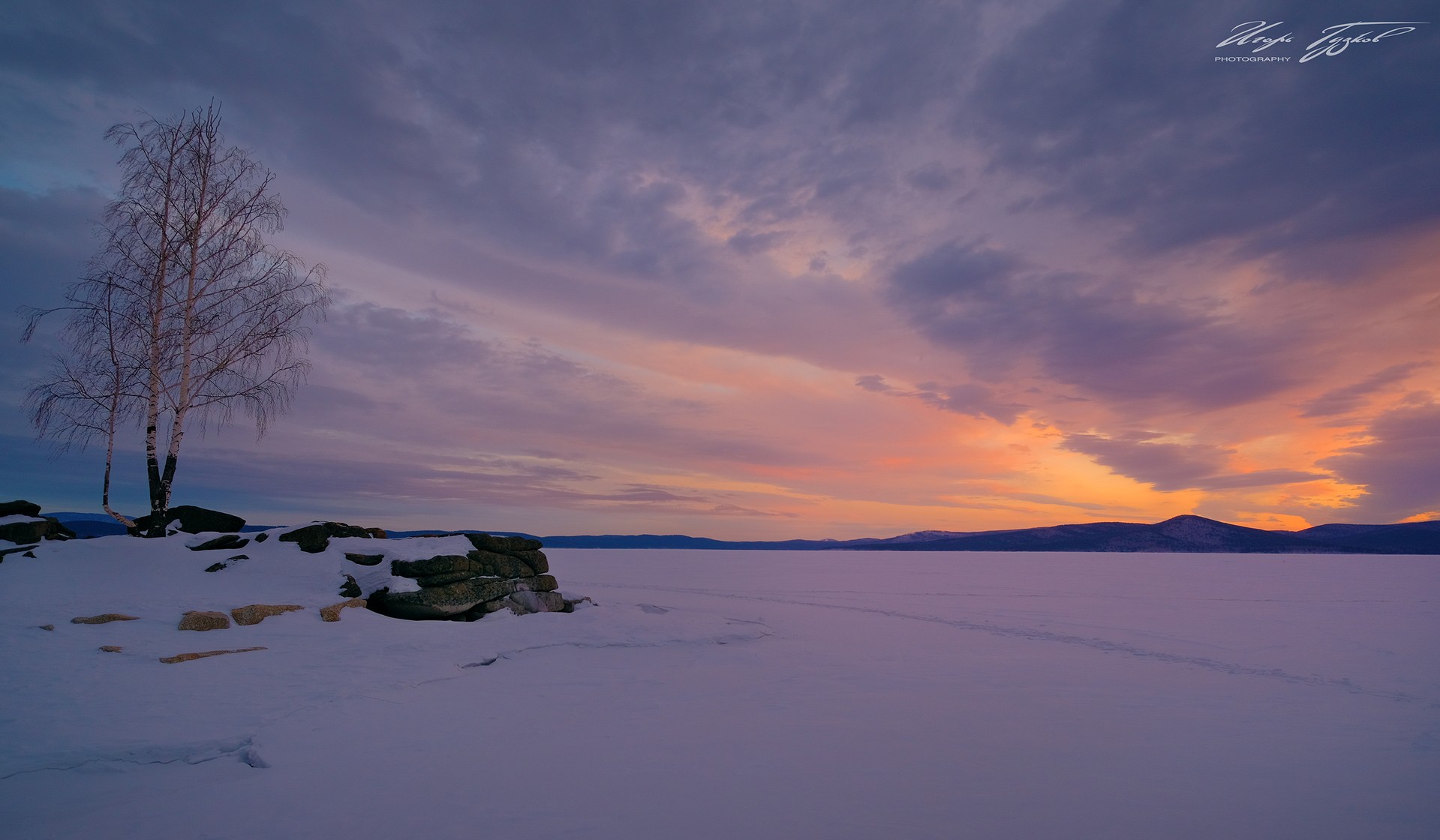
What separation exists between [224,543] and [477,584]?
5700 mm

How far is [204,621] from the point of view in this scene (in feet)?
39.1

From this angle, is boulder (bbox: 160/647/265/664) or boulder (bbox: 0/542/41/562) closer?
boulder (bbox: 160/647/265/664)

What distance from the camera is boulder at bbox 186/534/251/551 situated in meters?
15.8

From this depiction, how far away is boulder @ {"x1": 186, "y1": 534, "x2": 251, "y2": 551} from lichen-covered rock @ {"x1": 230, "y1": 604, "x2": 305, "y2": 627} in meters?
3.65

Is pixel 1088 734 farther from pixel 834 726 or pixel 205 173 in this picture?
pixel 205 173

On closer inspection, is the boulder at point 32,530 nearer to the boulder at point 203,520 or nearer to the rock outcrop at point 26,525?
the rock outcrop at point 26,525

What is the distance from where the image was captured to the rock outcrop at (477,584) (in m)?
15.2

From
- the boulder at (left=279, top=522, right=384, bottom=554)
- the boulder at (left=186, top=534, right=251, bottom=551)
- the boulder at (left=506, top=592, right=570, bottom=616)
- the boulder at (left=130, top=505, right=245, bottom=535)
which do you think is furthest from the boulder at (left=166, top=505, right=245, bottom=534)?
the boulder at (left=506, top=592, right=570, bottom=616)

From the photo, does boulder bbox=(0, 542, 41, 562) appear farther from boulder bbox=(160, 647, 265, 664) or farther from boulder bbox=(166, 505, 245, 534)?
boulder bbox=(160, 647, 265, 664)

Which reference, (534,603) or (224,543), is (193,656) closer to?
(224,543)

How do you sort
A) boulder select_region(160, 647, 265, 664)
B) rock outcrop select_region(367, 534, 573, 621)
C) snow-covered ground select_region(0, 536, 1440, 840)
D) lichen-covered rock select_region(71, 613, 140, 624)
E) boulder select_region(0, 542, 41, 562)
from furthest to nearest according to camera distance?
1. rock outcrop select_region(367, 534, 573, 621)
2. boulder select_region(0, 542, 41, 562)
3. lichen-covered rock select_region(71, 613, 140, 624)
4. boulder select_region(160, 647, 265, 664)
5. snow-covered ground select_region(0, 536, 1440, 840)

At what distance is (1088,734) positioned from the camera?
8.41 meters

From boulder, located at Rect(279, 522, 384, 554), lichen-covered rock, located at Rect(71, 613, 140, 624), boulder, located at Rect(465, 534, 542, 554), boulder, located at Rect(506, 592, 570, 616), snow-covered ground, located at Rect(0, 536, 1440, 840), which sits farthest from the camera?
boulder, located at Rect(465, 534, 542, 554)

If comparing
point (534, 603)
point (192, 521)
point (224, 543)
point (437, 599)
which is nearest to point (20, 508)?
point (192, 521)
